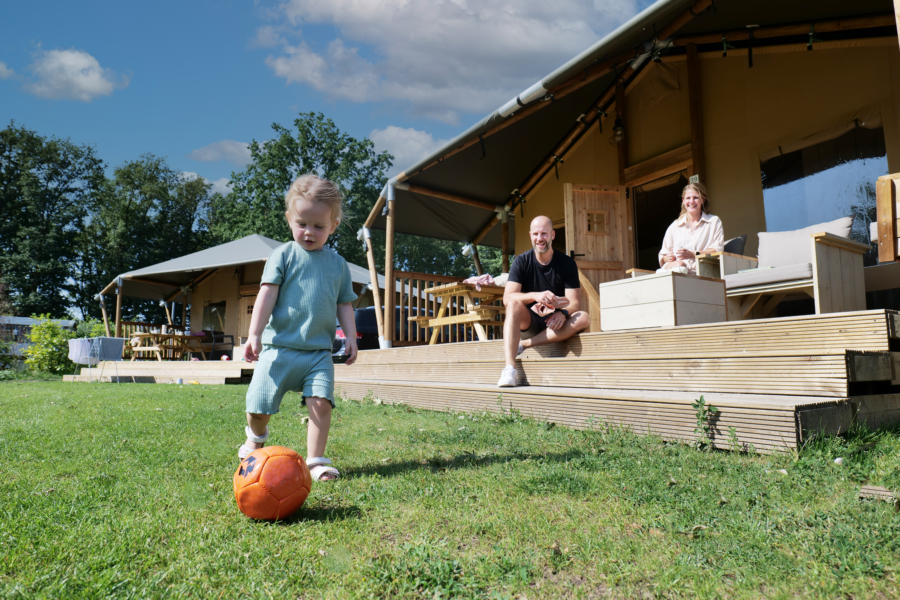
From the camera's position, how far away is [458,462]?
2.76 m

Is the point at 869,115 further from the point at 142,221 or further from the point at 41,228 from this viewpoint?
the point at 41,228

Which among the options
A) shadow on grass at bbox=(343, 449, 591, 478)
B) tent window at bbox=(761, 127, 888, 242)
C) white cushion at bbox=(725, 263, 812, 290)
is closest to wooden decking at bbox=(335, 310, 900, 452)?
shadow on grass at bbox=(343, 449, 591, 478)

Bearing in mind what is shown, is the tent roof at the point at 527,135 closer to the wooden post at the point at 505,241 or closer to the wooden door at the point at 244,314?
the wooden post at the point at 505,241

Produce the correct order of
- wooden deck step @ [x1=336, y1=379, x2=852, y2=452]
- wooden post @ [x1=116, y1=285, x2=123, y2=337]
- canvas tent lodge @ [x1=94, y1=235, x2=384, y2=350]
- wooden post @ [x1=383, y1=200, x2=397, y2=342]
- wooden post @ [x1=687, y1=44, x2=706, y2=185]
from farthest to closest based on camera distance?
1. wooden post @ [x1=116, y1=285, x2=123, y2=337]
2. canvas tent lodge @ [x1=94, y1=235, x2=384, y2=350]
3. wooden post @ [x1=383, y1=200, x2=397, y2=342]
4. wooden post @ [x1=687, y1=44, x2=706, y2=185]
5. wooden deck step @ [x1=336, y1=379, x2=852, y2=452]

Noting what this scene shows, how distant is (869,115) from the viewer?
572 cm

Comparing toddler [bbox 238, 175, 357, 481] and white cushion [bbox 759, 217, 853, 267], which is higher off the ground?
white cushion [bbox 759, 217, 853, 267]

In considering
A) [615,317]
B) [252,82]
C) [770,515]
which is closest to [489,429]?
[615,317]

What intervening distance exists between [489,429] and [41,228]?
39390 mm

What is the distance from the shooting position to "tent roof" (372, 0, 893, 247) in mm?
5270

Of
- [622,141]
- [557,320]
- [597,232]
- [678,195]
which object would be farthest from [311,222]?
[678,195]

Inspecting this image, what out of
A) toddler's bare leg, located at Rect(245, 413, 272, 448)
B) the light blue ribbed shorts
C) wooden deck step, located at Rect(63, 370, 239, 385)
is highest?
the light blue ribbed shorts

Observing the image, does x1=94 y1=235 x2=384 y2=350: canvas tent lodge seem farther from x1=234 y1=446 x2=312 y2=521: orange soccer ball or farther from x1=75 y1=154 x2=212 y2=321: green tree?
x1=234 y1=446 x2=312 y2=521: orange soccer ball

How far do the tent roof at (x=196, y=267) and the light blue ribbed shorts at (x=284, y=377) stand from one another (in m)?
13.9

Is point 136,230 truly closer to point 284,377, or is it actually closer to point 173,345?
point 173,345
